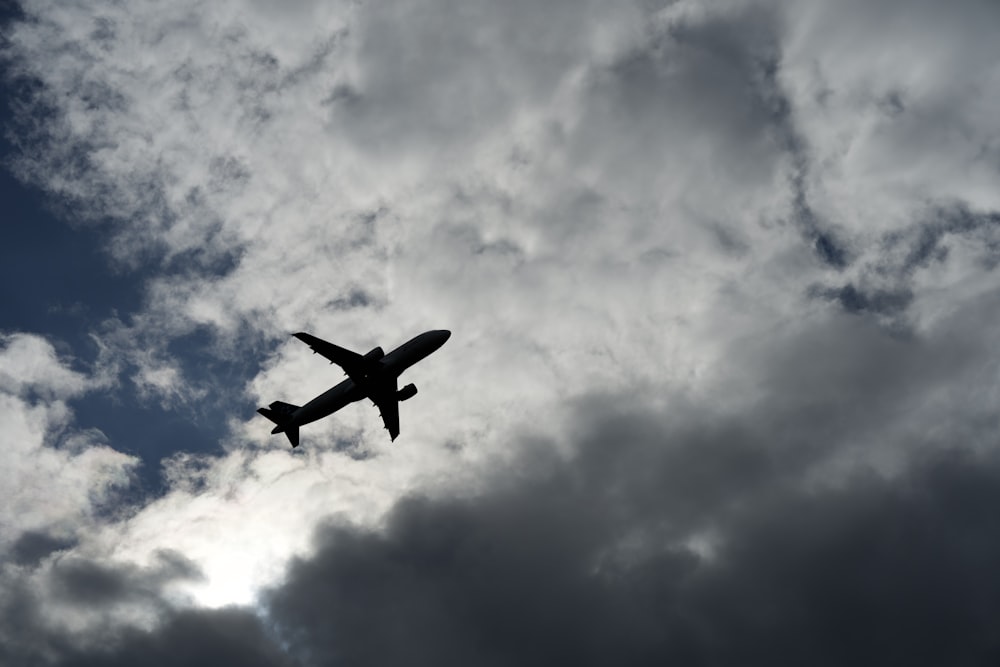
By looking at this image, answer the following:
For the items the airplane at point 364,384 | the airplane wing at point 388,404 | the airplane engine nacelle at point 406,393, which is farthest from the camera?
the airplane engine nacelle at point 406,393

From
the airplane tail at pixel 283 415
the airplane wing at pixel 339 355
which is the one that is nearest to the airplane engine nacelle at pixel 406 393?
the airplane wing at pixel 339 355

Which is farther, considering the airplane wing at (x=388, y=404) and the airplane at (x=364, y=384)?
the airplane wing at (x=388, y=404)

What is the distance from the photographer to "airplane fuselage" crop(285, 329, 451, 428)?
97875 millimetres

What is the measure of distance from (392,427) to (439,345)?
19514mm

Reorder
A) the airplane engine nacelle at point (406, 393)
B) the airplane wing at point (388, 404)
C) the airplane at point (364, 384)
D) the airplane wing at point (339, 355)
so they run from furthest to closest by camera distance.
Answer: the airplane engine nacelle at point (406, 393) < the airplane wing at point (388, 404) < the airplane at point (364, 384) < the airplane wing at point (339, 355)

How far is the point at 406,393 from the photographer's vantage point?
4203 inches

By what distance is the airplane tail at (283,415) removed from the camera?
357ft

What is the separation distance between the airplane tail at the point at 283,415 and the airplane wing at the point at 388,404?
13750 mm

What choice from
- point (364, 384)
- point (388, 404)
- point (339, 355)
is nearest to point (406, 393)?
point (388, 404)

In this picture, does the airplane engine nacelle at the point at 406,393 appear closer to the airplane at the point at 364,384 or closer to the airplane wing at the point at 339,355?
the airplane at the point at 364,384

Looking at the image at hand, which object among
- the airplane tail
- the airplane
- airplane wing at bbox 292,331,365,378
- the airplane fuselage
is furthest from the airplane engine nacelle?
the airplane tail

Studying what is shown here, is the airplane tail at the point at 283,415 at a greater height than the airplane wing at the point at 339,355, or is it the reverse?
the airplane tail at the point at 283,415

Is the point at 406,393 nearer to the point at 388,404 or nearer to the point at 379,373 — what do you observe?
the point at 388,404

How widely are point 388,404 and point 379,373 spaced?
1078 cm
